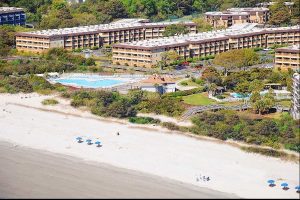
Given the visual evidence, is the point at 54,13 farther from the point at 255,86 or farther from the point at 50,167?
the point at 50,167

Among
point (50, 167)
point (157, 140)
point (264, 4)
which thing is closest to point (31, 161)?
point (50, 167)

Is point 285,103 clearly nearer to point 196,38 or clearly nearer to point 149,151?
point 149,151

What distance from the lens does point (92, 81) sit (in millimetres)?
58281

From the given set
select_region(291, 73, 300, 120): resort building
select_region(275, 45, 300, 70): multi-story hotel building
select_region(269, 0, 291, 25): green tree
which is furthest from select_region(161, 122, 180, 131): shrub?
select_region(269, 0, 291, 25): green tree

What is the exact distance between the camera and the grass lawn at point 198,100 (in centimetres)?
4950

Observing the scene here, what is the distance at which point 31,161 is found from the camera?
39031 mm

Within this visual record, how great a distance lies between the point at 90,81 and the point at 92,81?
179mm

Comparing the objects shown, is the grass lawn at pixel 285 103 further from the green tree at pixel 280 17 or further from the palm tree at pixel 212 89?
the green tree at pixel 280 17

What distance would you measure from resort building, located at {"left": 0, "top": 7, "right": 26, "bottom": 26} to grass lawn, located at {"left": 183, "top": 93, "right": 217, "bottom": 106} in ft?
142

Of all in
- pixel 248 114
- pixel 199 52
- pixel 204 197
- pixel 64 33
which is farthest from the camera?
pixel 64 33

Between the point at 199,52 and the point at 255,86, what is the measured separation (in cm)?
1785

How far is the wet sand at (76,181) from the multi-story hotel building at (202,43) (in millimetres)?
26787

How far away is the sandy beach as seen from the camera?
34.3 metres

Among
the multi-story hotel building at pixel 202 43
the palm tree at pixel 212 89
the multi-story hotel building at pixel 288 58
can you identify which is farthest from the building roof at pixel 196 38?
the palm tree at pixel 212 89
